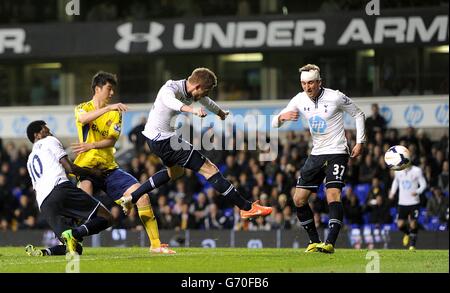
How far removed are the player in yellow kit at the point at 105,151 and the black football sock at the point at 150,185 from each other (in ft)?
0.35

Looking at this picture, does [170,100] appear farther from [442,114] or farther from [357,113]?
[442,114]

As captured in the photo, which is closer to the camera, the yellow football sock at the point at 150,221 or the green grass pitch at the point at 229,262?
the green grass pitch at the point at 229,262

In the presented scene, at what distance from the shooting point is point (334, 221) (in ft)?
47.3

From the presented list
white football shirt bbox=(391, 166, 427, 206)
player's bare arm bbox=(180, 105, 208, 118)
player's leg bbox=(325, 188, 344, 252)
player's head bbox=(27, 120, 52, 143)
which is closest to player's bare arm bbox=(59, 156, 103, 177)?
player's head bbox=(27, 120, 52, 143)

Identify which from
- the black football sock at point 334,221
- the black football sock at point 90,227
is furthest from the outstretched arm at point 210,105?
the black football sock at point 90,227

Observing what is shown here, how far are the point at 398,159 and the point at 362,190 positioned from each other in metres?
9.84

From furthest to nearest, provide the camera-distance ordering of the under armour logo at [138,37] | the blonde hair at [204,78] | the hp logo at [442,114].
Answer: the under armour logo at [138,37], the hp logo at [442,114], the blonde hair at [204,78]

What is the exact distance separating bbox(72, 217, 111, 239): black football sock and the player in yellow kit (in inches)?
28.7

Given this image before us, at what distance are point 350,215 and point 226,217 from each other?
116 inches

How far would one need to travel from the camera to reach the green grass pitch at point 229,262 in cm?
1233

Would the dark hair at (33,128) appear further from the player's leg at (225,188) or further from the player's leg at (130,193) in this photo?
the player's leg at (225,188)

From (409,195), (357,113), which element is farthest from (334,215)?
(409,195)

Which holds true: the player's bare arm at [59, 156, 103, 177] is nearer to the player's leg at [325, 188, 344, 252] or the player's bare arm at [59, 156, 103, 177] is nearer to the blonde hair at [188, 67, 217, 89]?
the blonde hair at [188, 67, 217, 89]

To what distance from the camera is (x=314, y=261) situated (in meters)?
13.3
